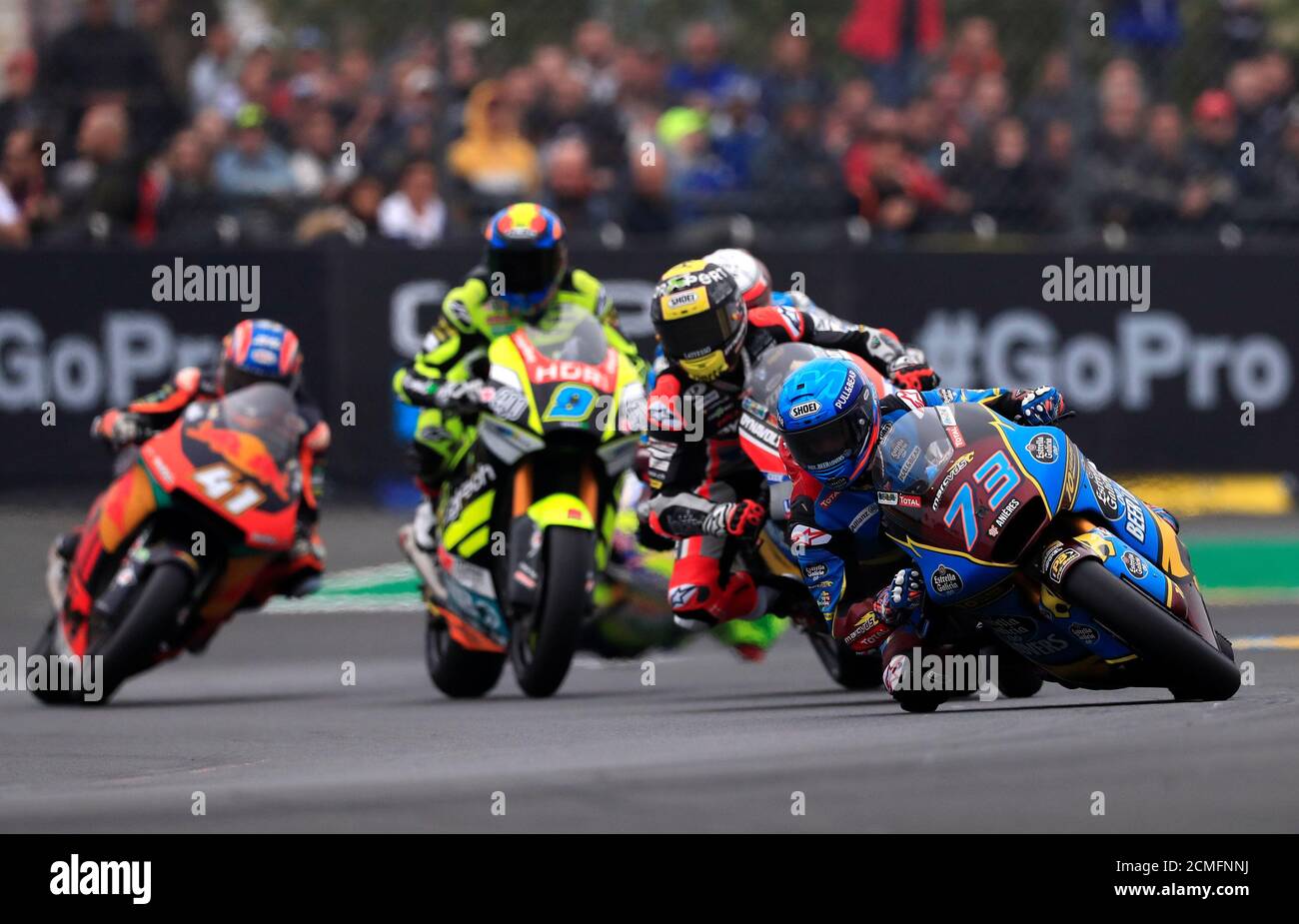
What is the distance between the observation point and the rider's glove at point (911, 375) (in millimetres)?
8211

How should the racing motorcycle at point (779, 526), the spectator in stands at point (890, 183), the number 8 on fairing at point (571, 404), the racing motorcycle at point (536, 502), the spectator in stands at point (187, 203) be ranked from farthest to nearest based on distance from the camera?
the spectator in stands at point (890, 183) → the spectator in stands at point (187, 203) → the number 8 on fairing at point (571, 404) → the racing motorcycle at point (536, 502) → the racing motorcycle at point (779, 526)

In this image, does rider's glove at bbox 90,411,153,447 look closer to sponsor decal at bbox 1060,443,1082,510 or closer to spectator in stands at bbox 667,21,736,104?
sponsor decal at bbox 1060,443,1082,510

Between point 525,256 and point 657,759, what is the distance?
11.8 feet

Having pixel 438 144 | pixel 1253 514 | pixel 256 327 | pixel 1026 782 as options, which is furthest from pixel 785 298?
pixel 1253 514

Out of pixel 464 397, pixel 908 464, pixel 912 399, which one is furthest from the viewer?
pixel 464 397

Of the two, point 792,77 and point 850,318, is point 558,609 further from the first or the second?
point 792,77

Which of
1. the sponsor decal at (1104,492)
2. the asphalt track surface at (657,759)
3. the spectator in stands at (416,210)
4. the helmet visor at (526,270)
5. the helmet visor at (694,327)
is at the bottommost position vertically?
the asphalt track surface at (657,759)

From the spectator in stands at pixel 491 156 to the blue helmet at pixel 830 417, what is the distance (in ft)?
25.1

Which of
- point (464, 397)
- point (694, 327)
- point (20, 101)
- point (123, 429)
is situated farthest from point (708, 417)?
point (20, 101)

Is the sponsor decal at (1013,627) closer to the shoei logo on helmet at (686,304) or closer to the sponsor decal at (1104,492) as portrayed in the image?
the sponsor decal at (1104,492)

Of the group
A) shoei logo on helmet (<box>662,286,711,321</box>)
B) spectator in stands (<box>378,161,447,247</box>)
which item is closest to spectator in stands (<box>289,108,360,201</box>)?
spectator in stands (<box>378,161,447,247</box>)

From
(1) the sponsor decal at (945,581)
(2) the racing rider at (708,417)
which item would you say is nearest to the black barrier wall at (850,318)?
(2) the racing rider at (708,417)

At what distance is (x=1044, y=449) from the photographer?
6.72 meters
